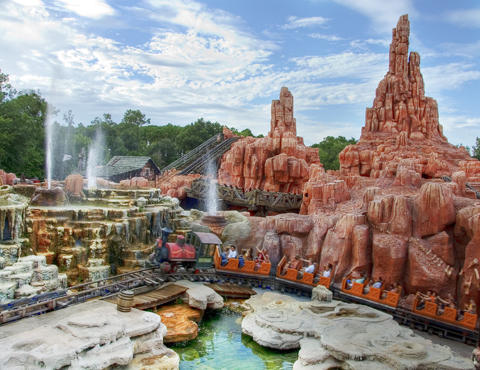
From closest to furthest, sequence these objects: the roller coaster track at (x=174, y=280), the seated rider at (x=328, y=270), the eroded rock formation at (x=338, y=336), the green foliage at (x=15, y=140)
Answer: the eroded rock formation at (x=338, y=336)
the roller coaster track at (x=174, y=280)
the seated rider at (x=328, y=270)
the green foliage at (x=15, y=140)

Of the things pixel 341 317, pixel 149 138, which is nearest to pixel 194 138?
pixel 149 138

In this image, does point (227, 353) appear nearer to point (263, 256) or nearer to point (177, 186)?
point (263, 256)

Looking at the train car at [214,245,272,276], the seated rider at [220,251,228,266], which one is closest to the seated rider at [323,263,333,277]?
the train car at [214,245,272,276]

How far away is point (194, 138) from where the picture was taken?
64750 millimetres

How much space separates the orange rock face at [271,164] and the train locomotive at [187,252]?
18568mm

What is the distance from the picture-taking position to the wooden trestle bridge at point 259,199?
103ft

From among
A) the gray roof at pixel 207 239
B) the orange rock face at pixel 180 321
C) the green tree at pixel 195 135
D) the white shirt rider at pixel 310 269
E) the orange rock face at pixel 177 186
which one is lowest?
the orange rock face at pixel 180 321

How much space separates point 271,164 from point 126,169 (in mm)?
16306

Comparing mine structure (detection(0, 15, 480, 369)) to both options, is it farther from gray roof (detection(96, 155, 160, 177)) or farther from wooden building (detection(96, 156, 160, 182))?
gray roof (detection(96, 155, 160, 177))

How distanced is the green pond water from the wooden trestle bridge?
18.4 m

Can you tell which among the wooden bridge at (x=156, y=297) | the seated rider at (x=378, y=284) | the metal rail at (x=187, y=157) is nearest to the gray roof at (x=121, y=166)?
the metal rail at (x=187, y=157)

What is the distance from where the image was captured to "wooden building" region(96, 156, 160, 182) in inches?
1594

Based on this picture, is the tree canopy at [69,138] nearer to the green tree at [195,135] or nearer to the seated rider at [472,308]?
the green tree at [195,135]

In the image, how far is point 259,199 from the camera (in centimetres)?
3198
